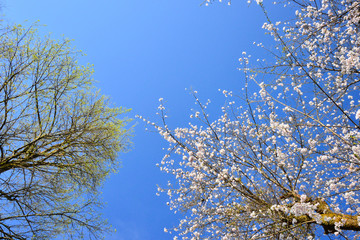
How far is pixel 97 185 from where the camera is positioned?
7.50 m

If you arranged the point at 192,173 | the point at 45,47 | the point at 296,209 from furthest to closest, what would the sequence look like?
1. the point at 45,47
2. the point at 192,173
3. the point at 296,209

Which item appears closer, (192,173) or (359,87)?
(359,87)

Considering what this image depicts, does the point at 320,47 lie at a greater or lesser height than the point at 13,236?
greater

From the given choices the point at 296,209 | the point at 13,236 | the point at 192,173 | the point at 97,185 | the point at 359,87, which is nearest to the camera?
the point at 296,209

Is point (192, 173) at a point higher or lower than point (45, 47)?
lower

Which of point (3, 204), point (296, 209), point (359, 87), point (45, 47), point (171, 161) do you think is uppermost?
point (45, 47)

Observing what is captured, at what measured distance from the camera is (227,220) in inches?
173

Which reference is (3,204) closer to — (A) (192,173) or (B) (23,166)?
(B) (23,166)

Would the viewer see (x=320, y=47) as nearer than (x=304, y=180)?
Yes

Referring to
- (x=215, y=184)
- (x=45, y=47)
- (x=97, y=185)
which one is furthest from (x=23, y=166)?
(x=215, y=184)

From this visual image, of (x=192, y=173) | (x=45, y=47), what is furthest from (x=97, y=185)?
(x=45, y=47)

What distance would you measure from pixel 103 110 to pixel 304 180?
5.83 meters

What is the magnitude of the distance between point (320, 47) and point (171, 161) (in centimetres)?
389

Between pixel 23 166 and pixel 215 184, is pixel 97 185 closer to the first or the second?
pixel 23 166
